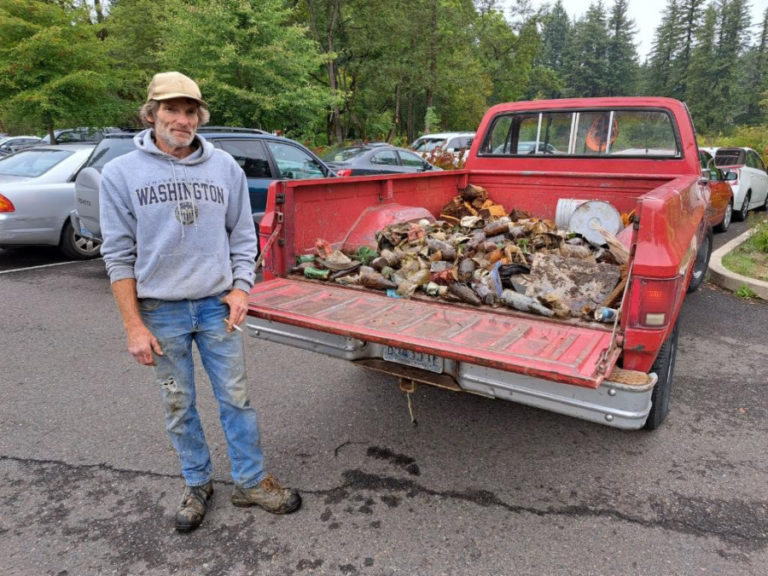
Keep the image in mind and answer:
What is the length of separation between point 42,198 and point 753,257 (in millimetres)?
9570

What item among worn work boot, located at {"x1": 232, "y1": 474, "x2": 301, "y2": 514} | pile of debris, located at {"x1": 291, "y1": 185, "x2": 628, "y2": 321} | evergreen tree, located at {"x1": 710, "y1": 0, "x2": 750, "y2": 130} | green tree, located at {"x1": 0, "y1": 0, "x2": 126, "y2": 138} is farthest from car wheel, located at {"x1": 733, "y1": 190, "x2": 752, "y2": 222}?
evergreen tree, located at {"x1": 710, "y1": 0, "x2": 750, "y2": 130}

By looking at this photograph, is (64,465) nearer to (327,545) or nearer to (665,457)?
(327,545)

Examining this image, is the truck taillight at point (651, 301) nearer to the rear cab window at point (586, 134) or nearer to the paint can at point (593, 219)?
the paint can at point (593, 219)

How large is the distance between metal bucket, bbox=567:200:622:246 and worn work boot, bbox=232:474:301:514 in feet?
9.34

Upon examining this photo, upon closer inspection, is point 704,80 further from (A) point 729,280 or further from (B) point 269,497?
(B) point 269,497

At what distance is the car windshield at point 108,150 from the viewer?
681 centimetres

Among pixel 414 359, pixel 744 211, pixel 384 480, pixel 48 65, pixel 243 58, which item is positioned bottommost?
pixel 744 211

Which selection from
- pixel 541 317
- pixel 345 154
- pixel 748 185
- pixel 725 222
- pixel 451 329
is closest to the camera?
pixel 451 329

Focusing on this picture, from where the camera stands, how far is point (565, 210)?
193 inches

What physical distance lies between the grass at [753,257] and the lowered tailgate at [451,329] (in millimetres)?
5428

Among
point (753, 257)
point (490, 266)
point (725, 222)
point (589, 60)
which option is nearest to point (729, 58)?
point (589, 60)

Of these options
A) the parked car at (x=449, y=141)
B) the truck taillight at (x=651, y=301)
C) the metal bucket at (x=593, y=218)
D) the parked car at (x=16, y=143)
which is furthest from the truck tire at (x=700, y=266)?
the parked car at (x=16, y=143)

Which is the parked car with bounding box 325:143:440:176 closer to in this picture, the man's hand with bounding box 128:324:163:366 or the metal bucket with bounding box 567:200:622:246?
the metal bucket with bounding box 567:200:622:246

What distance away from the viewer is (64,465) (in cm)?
309
